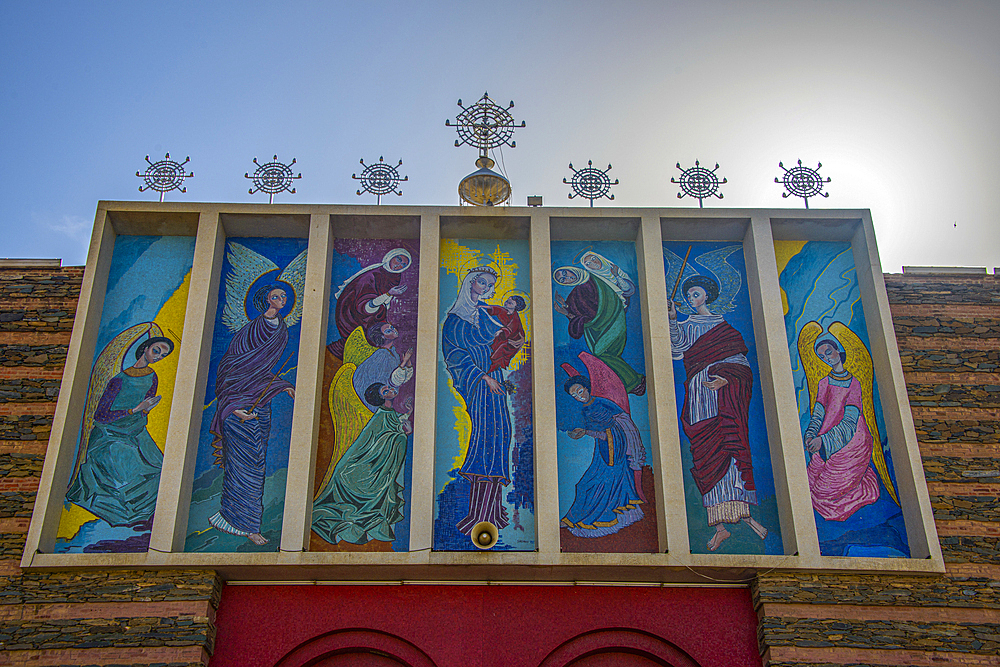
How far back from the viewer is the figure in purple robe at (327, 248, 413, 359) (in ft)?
43.7

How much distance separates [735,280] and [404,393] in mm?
5272

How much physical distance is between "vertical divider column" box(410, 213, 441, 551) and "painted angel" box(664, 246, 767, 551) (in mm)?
3489

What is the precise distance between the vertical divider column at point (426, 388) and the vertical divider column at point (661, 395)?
3.01 m

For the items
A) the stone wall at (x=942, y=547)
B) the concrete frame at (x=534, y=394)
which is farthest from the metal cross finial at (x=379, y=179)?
the stone wall at (x=942, y=547)

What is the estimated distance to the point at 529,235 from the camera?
13.8 meters

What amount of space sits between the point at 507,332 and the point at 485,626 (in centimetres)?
415

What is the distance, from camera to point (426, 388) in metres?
12.4

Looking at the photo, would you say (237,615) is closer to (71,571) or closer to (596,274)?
(71,571)

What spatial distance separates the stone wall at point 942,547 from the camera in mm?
10969

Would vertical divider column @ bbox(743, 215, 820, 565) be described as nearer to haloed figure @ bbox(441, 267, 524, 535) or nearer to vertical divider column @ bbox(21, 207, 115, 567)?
haloed figure @ bbox(441, 267, 524, 535)

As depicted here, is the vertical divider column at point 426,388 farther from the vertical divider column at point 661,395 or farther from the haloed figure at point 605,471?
the vertical divider column at point 661,395

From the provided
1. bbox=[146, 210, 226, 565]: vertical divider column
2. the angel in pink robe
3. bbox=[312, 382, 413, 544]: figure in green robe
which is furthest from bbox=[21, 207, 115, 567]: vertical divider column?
the angel in pink robe

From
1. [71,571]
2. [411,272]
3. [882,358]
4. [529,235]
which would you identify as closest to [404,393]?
[411,272]

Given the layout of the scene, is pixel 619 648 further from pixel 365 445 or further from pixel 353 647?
pixel 365 445
